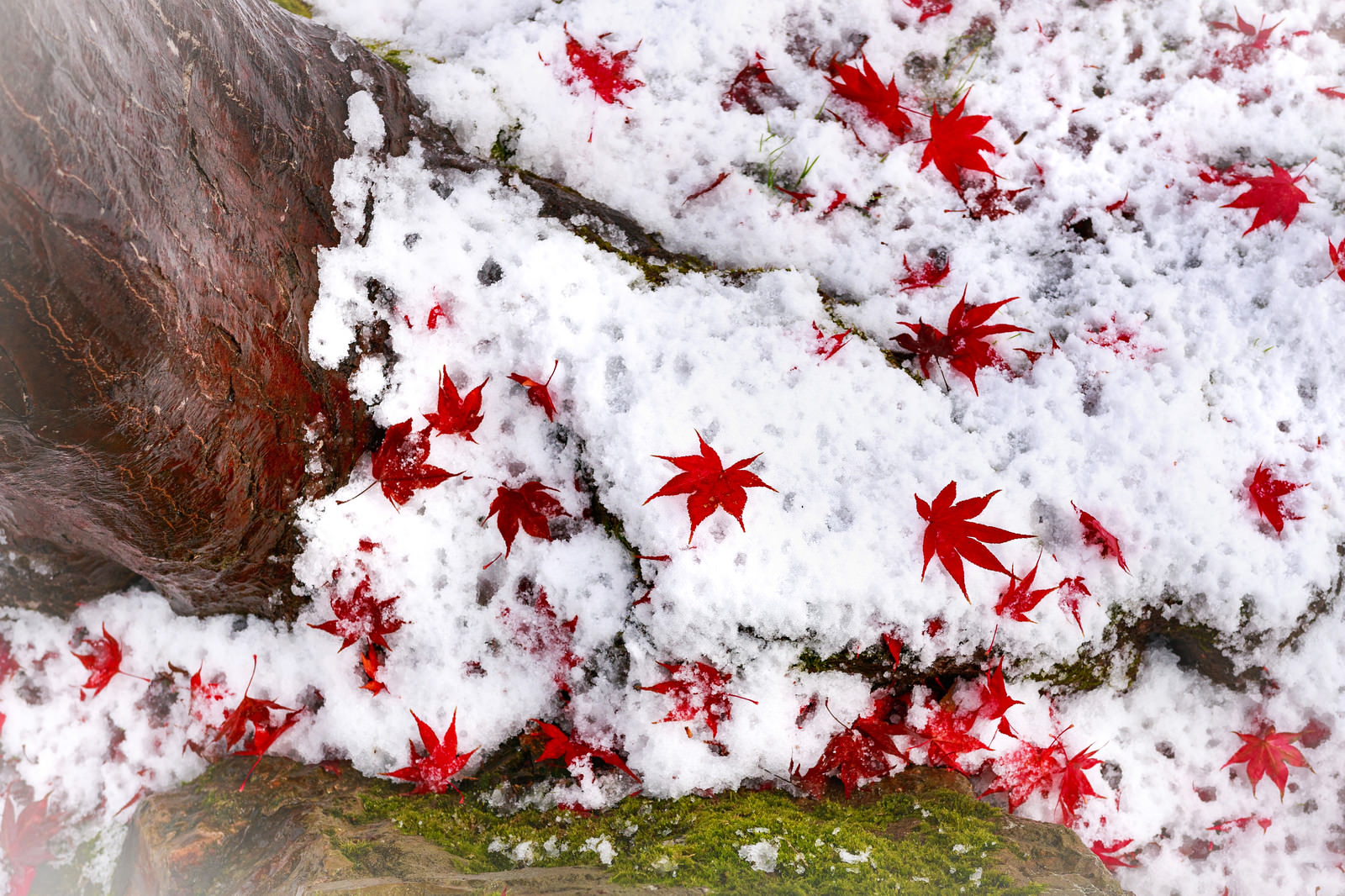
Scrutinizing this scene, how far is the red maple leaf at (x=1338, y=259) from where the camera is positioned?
2.15 metres

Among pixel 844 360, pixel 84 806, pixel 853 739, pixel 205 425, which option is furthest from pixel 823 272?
pixel 84 806

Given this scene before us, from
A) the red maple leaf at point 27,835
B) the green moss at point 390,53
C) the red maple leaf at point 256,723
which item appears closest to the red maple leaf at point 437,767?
the red maple leaf at point 256,723

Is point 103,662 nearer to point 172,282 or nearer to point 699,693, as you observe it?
point 172,282

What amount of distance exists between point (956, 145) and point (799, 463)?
121cm

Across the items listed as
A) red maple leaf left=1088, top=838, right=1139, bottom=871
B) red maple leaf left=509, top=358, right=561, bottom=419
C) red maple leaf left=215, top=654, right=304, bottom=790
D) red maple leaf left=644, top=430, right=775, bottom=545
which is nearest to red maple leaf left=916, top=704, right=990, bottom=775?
red maple leaf left=1088, top=838, right=1139, bottom=871

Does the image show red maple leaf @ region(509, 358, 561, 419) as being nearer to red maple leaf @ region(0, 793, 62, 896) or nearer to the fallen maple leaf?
the fallen maple leaf

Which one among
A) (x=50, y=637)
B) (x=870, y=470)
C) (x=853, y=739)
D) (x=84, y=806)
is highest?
(x=870, y=470)

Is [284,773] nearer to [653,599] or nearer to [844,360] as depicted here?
[653,599]

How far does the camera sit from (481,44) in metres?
2.49

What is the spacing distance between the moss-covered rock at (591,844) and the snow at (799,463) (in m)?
0.08

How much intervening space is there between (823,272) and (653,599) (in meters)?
1.15

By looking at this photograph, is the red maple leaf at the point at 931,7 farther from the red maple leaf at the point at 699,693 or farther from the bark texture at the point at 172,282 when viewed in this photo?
the red maple leaf at the point at 699,693

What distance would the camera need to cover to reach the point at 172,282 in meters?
1.38

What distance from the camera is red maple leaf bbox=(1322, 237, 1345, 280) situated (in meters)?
2.15
